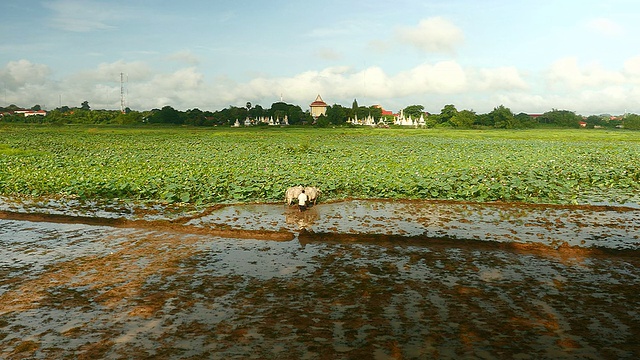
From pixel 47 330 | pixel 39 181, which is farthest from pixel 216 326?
pixel 39 181

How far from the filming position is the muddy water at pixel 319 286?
5.07m

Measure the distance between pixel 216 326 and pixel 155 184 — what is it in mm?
11106

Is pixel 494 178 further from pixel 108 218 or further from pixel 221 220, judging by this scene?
pixel 108 218

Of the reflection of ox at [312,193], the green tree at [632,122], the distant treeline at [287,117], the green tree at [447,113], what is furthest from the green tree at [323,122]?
the reflection of ox at [312,193]

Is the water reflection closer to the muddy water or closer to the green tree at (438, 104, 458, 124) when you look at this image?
the muddy water

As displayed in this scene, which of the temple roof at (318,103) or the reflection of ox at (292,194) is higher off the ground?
the temple roof at (318,103)

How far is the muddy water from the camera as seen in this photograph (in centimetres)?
507

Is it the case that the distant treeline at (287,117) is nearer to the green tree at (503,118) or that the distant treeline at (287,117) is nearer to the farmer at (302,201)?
the green tree at (503,118)

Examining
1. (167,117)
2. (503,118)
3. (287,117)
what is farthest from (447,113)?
(167,117)

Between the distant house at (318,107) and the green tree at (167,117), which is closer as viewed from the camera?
the green tree at (167,117)

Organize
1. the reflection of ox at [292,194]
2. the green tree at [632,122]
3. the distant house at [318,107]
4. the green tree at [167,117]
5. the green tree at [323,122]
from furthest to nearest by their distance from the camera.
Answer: the distant house at [318,107] → the green tree at [632,122] → the green tree at [167,117] → the green tree at [323,122] → the reflection of ox at [292,194]

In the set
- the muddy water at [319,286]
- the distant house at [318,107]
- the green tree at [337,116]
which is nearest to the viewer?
the muddy water at [319,286]

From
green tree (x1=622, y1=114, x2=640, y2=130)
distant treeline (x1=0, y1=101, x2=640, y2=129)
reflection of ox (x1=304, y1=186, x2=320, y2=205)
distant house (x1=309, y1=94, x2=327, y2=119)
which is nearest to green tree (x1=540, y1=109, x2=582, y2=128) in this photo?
distant treeline (x1=0, y1=101, x2=640, y2=129)

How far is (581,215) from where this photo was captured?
11.8 metres
